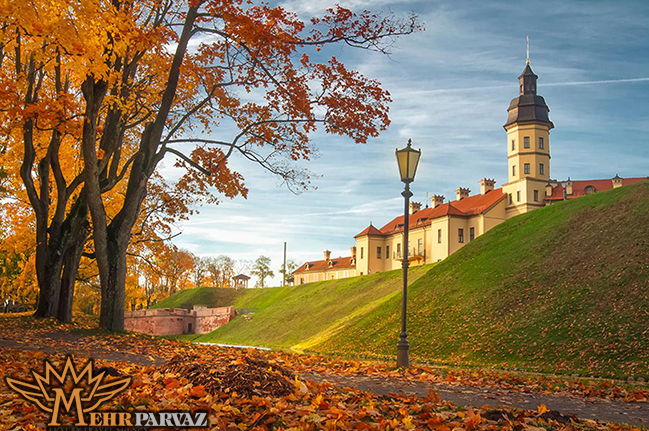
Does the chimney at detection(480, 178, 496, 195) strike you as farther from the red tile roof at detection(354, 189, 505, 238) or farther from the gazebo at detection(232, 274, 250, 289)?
the gazebo at detection(232, 274, 250, 289)

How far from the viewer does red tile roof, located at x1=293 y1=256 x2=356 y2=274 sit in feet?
292

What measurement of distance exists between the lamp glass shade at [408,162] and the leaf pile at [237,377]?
6471 millimetres

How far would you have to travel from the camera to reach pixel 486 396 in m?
7.51

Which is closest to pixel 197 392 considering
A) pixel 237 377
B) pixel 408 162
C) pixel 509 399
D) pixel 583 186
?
pixel 237 377

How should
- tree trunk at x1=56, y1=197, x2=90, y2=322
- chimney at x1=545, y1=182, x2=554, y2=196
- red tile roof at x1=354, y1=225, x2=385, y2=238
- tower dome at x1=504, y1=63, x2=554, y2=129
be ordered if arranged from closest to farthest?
1. tree trunk at x1=56, y1=197, x2=90, y2=322
2. chimney at x1=545, y1=182, x2=554, y2=196
3. tower dome at x1=504, y1=63, x2=554, y2=129
4. red tile roof at x1=354, y1=225, x2=385, y2=238

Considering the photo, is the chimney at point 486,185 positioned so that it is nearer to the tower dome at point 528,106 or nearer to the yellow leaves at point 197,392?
the tower dome at point 528,106

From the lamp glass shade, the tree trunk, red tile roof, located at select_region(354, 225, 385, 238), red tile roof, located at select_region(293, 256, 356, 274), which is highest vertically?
red tile roof, located at select_region(354, 225, 385, 238)

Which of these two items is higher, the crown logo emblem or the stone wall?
the crown logo emblem

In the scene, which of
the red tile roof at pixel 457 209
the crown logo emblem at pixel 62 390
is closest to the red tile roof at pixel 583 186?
the red tile roof at pixel 457 209

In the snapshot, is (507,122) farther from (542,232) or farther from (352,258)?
(542,232)

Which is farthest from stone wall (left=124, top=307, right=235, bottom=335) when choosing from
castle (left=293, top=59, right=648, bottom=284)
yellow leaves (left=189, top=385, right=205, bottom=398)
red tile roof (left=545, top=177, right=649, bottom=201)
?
yellow leaves (left=189, top=385, right=205, bottom=398)

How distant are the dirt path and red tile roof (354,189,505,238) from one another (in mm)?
53523

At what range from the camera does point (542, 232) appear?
27375mm

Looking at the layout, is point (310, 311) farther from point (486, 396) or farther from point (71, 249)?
point (486, 396)
